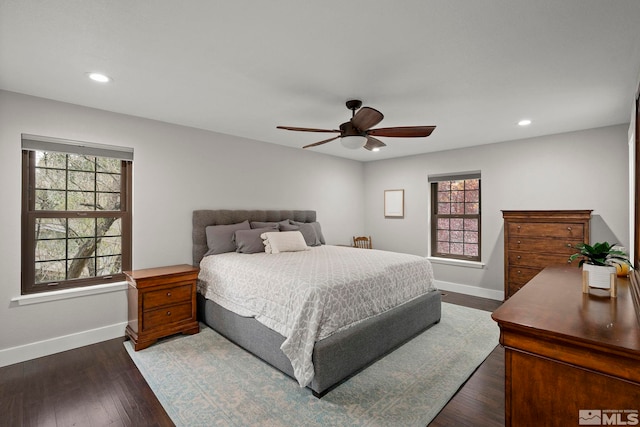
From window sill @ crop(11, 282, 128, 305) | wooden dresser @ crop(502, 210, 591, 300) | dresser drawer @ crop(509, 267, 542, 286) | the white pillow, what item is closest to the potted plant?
wooden dresser @ crop(502, 210, 591, 300)

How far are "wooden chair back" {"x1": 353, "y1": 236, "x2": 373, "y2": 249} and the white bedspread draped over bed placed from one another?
2328mm

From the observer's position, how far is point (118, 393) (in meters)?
2.21

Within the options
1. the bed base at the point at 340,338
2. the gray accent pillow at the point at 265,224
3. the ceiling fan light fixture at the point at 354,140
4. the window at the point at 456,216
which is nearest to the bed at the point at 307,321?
the bed base at the point at 340,338

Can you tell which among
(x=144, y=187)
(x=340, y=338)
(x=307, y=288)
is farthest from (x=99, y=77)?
(x=340, y=338)

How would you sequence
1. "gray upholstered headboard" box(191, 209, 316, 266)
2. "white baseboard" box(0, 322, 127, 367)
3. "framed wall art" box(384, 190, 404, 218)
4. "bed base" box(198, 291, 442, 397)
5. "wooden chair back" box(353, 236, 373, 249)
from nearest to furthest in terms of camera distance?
"bed base" box(198, 291, 442, 397), "white baseboard" box(0, 322, 127, 367), "gray upholstered headboard" box(191, 209, 316, 266), "framed wall art" box(384, 190, 404, 218), "wooden chair back" box(353, 236, 373, 249)

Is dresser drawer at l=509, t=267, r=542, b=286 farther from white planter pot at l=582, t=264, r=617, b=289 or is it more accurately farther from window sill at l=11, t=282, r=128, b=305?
window sill at l=11, t=282, r=128, b=305

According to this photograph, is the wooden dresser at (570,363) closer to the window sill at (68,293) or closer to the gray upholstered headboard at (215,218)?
the gray upholstered headboard at (215,218)

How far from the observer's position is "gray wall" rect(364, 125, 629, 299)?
3.70 m

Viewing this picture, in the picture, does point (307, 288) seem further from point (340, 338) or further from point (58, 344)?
point (58, 344)

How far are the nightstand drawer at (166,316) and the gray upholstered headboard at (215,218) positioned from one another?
752 millimetres

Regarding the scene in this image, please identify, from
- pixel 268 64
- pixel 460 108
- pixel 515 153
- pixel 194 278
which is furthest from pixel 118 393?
pixel 515 153

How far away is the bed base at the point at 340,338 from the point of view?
Answer: 2.17m

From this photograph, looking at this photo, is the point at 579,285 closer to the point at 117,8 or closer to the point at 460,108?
the point at 460,108

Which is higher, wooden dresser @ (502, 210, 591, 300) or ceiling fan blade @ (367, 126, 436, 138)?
ceiling fan blade @ (367, 126, 436, 138)
